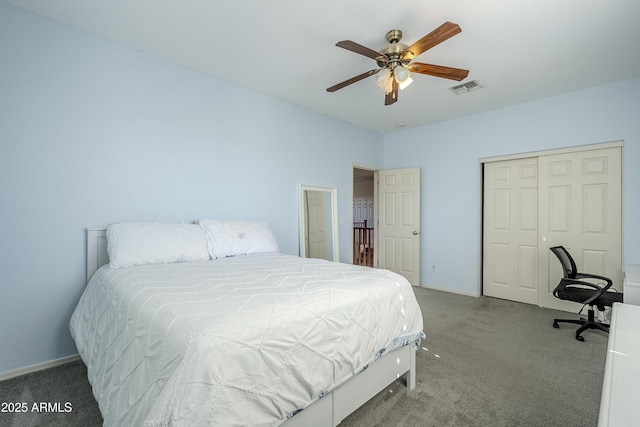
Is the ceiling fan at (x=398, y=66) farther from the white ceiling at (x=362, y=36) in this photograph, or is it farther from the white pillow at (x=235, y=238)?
the white pillow at (x=235, y=238)

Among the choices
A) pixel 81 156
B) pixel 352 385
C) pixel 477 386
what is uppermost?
pixel 81 156

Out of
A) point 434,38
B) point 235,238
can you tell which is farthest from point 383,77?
point 235,238

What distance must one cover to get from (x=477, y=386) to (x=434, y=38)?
7.80 feet

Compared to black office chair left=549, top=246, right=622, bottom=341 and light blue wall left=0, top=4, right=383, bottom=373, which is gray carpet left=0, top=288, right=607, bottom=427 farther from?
light blue wall left=0, top=4, right=383, bottom=373

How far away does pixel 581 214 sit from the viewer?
3381 mm

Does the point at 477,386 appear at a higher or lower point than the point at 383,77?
lower

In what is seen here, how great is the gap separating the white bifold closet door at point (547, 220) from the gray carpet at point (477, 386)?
87 centimetres

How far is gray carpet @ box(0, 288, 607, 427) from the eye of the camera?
167cm

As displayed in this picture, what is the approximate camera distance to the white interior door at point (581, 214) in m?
3.18

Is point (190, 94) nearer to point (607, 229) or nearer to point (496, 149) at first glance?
point (496, 149)

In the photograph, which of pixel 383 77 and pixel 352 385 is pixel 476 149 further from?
pixel 352 385

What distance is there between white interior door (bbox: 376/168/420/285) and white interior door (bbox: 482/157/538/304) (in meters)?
0.98

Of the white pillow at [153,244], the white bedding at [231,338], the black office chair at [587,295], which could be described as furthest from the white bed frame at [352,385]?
the black office chair at [587,295]

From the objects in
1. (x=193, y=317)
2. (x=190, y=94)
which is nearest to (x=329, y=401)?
(x=193, y=317)
